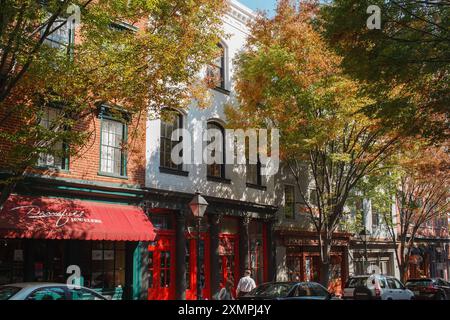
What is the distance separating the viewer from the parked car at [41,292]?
967 cm

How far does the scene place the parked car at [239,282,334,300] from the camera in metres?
14.8

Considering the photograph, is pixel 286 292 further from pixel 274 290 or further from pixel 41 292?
pixel 41 292

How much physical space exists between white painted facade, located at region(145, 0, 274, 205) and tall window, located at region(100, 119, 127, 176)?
3.61ft

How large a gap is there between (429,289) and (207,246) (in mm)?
11020

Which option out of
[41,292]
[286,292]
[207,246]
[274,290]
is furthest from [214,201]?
[41,292]

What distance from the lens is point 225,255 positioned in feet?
75.9

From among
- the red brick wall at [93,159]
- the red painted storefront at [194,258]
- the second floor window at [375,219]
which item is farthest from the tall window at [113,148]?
the second floor window at [375,219]

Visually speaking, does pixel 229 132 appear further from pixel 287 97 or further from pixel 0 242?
pixel 0 242

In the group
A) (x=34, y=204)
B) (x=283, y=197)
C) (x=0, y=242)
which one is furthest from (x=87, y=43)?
(x=283, y=197)

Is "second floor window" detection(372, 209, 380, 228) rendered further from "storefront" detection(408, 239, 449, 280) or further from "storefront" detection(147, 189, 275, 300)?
"storefront" detection(147, 189, 275, 300)

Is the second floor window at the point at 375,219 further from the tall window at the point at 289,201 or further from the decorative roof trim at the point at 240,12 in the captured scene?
the decorative roof trim at the point at 240,12

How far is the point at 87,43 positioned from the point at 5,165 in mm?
3896

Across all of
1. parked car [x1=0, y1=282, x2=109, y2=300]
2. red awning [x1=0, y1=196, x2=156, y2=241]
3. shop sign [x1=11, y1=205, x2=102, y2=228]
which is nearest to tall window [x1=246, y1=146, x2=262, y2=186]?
red awning [x1=0, y1=196, x2=156, y2=241]

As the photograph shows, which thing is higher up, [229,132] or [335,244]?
[229,132]
